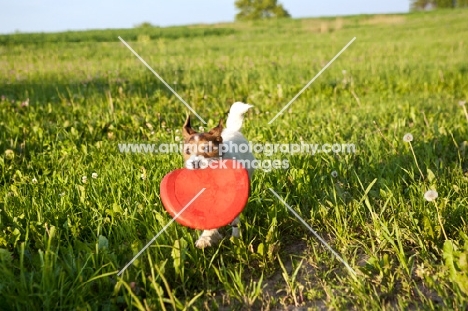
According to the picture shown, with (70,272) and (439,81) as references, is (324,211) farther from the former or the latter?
(439,81)

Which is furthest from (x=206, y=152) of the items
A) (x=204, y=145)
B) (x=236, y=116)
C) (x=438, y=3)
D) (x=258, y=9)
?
(x=438, y=3)

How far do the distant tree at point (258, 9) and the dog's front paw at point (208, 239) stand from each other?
7812 centimetres

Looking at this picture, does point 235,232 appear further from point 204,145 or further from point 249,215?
point 204,145

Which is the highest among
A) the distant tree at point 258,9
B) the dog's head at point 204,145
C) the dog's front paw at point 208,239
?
the distant tree at point 258,9

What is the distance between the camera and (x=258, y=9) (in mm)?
80375

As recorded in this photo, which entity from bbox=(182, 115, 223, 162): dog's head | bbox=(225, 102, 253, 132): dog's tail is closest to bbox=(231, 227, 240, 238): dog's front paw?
Answer: bbox=(182, 115, 223, 162): dog's head

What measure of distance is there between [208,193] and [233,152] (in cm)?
42

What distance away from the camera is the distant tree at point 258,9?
7881 centimetres

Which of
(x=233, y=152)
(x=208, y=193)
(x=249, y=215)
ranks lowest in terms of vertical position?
(x=249, y=215)

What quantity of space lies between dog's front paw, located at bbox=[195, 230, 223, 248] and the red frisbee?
0.22 m

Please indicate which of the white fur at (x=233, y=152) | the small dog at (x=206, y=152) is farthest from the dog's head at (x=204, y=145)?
the white fur at (x=233, y=152)

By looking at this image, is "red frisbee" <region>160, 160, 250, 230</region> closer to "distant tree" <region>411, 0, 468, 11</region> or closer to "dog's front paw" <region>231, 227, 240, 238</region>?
"dog's front paw" <region>231, 227, 240, 238</region>

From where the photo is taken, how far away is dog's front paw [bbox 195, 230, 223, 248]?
10.3 feet

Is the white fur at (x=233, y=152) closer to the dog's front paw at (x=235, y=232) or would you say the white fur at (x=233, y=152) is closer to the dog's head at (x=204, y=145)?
the dog's front paw at (x=235, y=232)
